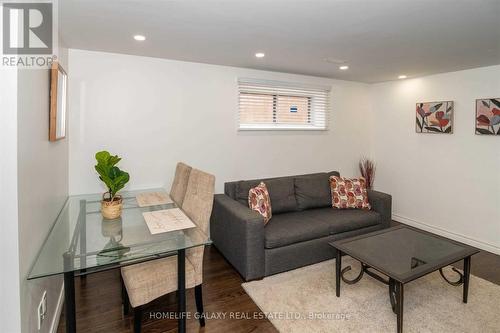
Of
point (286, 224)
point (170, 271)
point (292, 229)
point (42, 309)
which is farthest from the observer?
point (286, 224)

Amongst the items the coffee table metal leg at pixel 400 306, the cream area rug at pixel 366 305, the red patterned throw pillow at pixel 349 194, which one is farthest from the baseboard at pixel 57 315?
the red patterned throw pillow at pixel 349 194

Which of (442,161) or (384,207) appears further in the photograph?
(442,161)

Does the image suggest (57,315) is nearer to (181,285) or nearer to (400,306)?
(181,285)

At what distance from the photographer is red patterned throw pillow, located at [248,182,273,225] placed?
2965 mm

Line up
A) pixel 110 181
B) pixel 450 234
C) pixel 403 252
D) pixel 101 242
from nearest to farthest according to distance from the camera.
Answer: pixel 101 242 < pixel 110 181 < pixel 403 252 < pixel 450 234

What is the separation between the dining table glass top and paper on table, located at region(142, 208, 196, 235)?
1.4 inches

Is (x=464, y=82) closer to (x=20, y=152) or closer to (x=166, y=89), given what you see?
(x=166, y=89)

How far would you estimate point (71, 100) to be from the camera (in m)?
2.76

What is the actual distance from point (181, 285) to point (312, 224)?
66.0 inches

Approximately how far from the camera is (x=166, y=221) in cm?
204

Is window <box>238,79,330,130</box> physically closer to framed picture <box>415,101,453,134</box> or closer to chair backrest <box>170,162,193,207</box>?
chair backrest <box>170,162,193,207</box>

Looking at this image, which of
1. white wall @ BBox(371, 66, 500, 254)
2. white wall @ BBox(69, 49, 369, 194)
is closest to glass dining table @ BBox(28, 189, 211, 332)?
white wall @ BBox(69, 49, 369, 194)

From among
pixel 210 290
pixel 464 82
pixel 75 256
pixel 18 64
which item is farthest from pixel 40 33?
pixel 464 82
